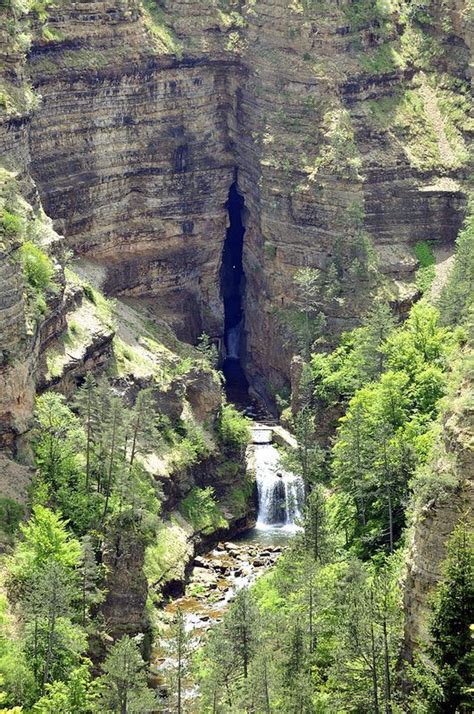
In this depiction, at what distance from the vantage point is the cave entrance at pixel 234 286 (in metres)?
158

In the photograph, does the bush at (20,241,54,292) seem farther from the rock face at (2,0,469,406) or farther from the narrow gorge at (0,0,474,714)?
the rock face at (2,0,469,406)

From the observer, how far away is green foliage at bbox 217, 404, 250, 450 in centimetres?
12938

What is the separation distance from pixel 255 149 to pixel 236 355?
22131mm

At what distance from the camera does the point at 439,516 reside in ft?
243

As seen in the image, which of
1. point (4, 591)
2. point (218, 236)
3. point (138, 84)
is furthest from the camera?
point (218, 236)

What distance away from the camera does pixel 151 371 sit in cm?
12550

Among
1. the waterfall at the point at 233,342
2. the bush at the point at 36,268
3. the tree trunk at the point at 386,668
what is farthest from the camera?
the waterfall at the point at 233,342

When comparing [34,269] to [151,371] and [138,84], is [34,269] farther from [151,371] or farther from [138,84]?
[138,84]

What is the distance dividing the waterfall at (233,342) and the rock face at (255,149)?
5274 mm

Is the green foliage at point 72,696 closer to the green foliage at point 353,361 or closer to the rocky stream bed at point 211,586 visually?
the rocky stream bed at point 211,586

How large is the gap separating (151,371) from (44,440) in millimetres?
20165

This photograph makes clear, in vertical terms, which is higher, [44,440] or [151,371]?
[151,371]

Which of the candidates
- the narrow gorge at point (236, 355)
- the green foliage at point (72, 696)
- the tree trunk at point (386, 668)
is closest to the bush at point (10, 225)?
the narrow gorge at point (236, 355)

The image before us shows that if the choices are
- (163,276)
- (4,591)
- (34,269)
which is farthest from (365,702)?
(163,276)
